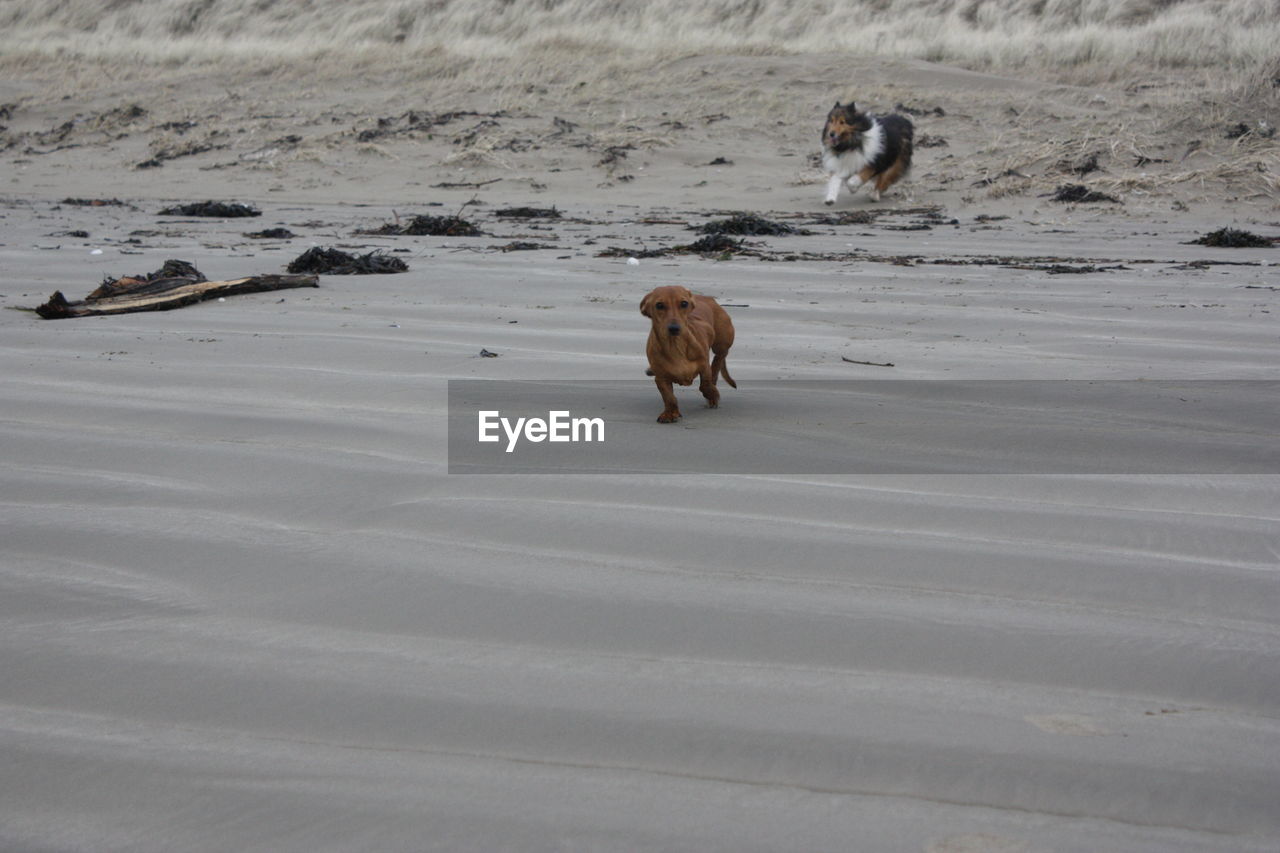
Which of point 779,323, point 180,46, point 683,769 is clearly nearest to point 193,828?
point 683,769

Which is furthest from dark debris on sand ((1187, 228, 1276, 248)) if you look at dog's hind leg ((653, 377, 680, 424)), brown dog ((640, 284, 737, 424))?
dog's hind leg ((653, 377, 680, 424))

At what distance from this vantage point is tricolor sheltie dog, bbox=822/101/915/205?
11844 millimetres

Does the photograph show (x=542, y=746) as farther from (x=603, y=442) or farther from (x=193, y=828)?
(x=603, y=442)

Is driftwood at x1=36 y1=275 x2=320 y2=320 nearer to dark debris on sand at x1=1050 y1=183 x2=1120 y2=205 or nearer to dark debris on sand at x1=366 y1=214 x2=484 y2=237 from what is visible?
dark debris on sand at x1=366 y1=214 x2=484 y2=237

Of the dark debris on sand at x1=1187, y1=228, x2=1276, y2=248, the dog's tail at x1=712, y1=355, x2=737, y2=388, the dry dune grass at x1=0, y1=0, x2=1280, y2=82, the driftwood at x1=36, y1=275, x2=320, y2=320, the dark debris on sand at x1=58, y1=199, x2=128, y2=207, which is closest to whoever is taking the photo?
the dog's tail at x1=712, y1=355, x2=737, y2=388

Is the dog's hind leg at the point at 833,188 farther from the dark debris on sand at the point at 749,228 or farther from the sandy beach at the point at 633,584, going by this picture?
the sandy beach at the point at 633,584

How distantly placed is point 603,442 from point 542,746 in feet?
5.44

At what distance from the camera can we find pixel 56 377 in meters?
3.87

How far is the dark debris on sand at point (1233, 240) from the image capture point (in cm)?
793

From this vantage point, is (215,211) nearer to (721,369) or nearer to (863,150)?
(863,150)

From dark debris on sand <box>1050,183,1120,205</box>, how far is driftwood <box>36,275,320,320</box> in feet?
24.6

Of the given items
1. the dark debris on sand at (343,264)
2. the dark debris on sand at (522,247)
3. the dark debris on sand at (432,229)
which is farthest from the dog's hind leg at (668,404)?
the dark debris on sand at (432,229)
